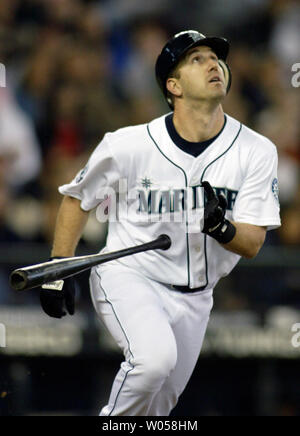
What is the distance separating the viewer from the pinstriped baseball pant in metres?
3.79

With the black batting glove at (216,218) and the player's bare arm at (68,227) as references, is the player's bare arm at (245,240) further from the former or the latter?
the player's bare arm at (68,227)

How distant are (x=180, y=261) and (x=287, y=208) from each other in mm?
2753

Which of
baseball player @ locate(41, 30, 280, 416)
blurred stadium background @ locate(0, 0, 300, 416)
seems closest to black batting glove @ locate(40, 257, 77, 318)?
baseball player @ locate(41, 30, 280, 416)

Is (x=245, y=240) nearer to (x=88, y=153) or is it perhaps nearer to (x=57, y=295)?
(x=57, y=295)

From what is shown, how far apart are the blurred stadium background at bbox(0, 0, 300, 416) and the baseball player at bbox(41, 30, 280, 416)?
0.95 metres

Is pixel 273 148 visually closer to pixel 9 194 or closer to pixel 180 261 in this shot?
pixel 180 261

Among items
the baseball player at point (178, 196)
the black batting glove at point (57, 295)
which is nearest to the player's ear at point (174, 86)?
the baseball player at point (178, 196)

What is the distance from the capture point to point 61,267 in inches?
151

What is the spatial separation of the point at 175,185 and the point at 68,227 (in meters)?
0.54

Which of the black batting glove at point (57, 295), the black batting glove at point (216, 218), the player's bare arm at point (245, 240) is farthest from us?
the black batting glove at point (57, 295)

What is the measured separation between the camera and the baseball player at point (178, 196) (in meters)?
4.08

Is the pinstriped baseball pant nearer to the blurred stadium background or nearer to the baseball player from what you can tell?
the baseball player
